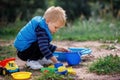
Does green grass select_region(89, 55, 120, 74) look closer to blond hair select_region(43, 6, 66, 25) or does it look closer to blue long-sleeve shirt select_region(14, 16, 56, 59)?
blue long-sleeve shirt select_region(14, 16, 56, 59)

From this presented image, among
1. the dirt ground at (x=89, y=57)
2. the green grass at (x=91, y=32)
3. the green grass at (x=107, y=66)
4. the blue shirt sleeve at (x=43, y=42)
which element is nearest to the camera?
the dirt ground at (x=89, y=57)

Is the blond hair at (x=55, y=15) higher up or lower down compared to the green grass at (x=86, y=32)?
higher up

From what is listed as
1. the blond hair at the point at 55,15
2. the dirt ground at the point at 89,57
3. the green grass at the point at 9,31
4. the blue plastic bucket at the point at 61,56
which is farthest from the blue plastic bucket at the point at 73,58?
the green grass at the point at 9,31

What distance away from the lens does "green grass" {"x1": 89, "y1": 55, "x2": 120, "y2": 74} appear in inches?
177

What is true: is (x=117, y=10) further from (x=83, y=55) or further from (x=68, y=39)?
(x=83, y=55)

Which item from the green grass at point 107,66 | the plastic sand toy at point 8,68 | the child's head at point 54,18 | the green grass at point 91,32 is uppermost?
the child's head at point 54,18

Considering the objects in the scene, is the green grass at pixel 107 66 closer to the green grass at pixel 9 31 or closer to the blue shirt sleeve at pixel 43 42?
the blue shirt sleeve at pixel 43 42

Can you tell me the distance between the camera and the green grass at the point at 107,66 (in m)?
4.51

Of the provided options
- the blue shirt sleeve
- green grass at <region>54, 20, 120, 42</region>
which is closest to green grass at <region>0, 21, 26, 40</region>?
green grass at <region>54, 20, 120, 42</region>

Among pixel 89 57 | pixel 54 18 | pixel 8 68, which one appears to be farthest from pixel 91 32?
pixel 8 68

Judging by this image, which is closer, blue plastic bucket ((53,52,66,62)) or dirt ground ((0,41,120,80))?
dirt ground ((0,41,120,80))

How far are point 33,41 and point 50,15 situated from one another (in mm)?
449

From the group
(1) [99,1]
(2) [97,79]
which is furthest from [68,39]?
(1) [99,1]

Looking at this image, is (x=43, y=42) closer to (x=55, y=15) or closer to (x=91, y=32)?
(x=55, y=15)
